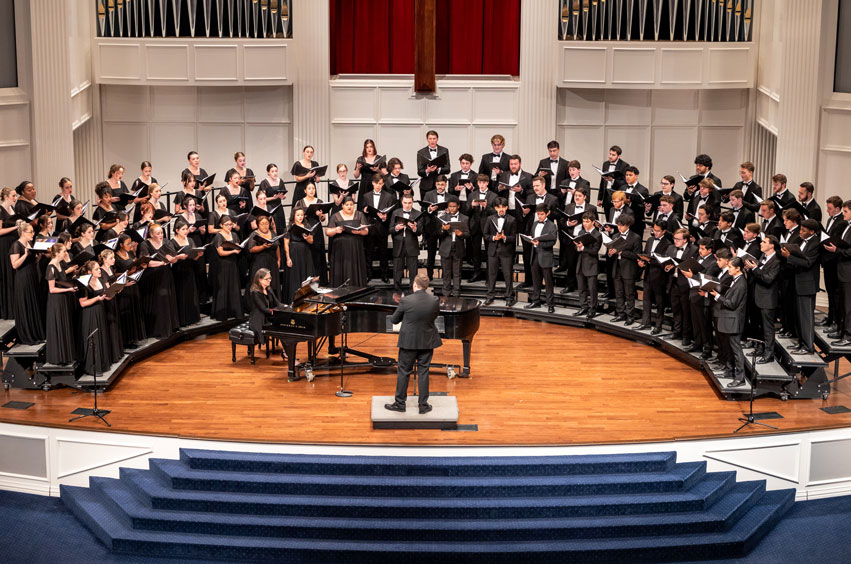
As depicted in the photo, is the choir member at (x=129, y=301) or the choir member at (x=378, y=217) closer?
the choir member at (x=129, y=301)

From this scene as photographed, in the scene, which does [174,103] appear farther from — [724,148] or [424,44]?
[724,148]

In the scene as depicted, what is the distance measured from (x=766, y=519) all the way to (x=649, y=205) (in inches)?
165

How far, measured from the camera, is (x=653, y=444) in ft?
28.7

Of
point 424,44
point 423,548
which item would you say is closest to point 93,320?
point 423,548

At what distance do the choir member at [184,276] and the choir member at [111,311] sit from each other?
3.12 ft

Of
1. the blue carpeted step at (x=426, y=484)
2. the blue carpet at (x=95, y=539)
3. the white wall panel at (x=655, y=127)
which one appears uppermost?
the white wall panel at (x=655, y=127)

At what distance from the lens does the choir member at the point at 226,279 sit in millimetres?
11422

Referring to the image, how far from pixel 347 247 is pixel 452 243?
1.18 metres

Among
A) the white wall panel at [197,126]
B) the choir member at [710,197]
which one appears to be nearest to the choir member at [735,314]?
the choir member at [710,197]

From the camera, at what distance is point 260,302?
10.4 m

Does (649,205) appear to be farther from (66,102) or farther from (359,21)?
(66,102)

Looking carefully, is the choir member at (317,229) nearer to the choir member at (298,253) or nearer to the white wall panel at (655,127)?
the choir member at (298,253)

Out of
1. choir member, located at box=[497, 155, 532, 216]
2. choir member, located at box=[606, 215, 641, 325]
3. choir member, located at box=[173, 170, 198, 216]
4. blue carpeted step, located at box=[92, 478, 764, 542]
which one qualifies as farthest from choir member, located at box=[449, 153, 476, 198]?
blue carpeted step, located at box=[92, 478, 764, 542]

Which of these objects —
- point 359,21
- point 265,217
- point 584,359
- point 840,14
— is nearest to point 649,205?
point 584,359
